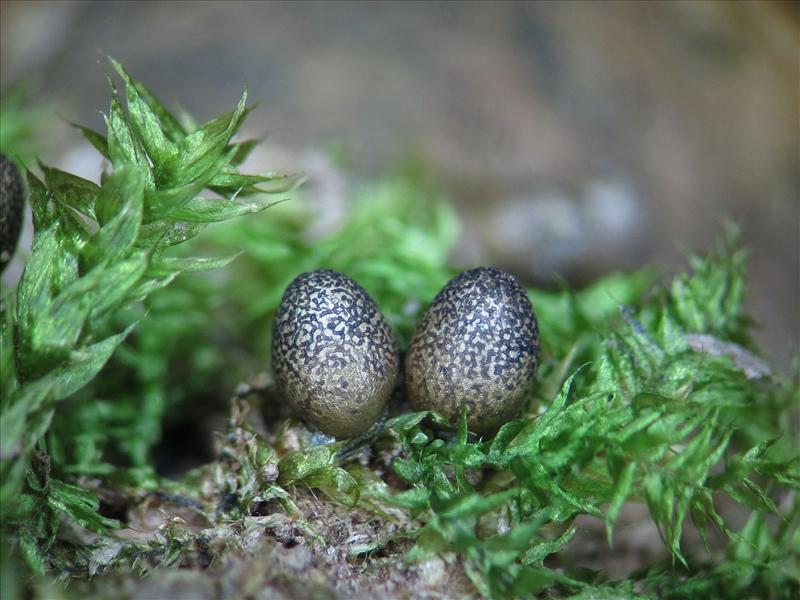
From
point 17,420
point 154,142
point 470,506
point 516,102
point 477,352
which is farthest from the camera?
point 516,102

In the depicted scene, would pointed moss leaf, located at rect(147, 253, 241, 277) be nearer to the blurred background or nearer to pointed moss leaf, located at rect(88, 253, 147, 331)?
pointed moss leaf, located at rect(88, 253, 147, 331)

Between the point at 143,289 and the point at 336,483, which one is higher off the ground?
the point at 143,289

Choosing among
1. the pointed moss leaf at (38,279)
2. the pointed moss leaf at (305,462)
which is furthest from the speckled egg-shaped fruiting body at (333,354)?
the pointed moss leaf at (38,279)

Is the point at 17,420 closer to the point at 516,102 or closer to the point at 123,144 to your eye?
the point at 123,144

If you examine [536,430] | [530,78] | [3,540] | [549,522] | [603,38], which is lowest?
[3,540]

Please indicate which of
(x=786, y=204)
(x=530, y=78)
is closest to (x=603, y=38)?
(x=530, y=78)

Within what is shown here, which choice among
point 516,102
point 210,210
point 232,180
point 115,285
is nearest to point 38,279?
point 115,285

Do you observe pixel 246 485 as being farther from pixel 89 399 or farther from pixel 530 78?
pixel 530 78

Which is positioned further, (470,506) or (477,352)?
(477,352)
